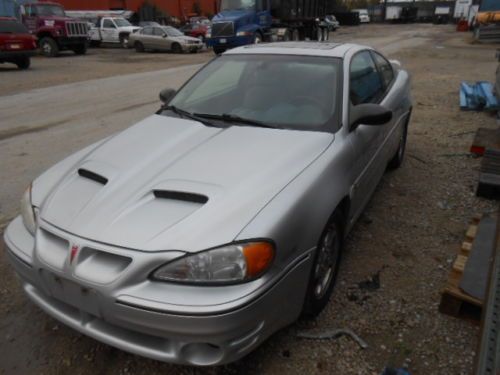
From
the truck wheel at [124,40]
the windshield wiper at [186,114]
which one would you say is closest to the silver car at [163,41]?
the truck wheel at [124,40]

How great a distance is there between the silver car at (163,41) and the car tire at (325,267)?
836 inches

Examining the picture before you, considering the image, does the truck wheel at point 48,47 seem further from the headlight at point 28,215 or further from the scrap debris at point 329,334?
the scrap debris at point 329,334

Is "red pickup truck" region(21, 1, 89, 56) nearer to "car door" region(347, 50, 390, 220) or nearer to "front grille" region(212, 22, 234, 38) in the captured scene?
"front grille" region(212, 22, 234, 38)

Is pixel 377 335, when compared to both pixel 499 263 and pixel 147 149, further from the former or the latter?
pixel 147 149

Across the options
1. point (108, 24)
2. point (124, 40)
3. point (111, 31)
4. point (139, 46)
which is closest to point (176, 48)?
point (139, 46)

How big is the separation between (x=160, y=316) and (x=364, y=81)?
2.67 meters

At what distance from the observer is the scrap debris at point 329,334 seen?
248cm

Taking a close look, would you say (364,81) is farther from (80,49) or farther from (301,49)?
(80,49)

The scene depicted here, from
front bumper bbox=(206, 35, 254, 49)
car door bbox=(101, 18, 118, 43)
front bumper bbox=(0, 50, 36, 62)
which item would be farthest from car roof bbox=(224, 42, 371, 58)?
car door bbox=(101, 18, 118, 43)

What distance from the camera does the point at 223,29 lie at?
755 inches

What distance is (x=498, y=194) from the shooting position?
4.18 meters

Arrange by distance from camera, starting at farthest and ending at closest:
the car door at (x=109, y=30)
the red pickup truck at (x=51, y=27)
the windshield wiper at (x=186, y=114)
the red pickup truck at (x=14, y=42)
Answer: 1. the car door at (x=109, y=30)
2. the red pickup truck at (x=51, y=27)
3. the red pickup truck at (x=14, y=42)
4. the windshield wiper at (x=186, y=114)

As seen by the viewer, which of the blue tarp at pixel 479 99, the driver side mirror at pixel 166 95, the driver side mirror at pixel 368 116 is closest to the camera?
the driver side mirror at pixel 368 116

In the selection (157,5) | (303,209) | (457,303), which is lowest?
(457,303)
